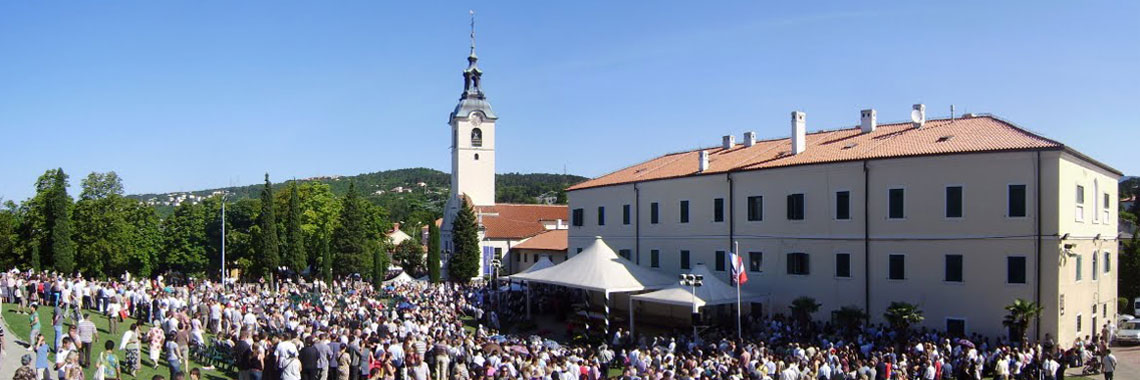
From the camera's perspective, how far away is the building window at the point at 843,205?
28016 millimetres

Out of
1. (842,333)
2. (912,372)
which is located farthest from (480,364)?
(842,333)

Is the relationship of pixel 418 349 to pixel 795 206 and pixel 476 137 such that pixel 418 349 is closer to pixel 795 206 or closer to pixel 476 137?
pixel 795 206

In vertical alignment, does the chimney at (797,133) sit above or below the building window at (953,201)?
above

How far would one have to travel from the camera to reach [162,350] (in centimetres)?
1958

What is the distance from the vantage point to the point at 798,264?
29734 mm

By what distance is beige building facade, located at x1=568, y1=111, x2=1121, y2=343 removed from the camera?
78.7 ft

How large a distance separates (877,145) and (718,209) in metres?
7.24

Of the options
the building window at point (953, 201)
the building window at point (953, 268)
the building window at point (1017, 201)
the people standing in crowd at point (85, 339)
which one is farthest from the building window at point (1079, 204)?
the people standing in crowd at point (85, 339)

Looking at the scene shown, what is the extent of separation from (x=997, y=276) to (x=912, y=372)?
24.9 ft

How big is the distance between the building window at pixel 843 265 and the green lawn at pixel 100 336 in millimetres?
19606

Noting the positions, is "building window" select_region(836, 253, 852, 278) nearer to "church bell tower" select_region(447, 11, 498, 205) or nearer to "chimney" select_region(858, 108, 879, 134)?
"chimney" select_region(858, 108, 879, 134)

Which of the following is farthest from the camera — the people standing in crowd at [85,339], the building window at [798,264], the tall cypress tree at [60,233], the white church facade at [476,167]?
the white church facade at [476,167]

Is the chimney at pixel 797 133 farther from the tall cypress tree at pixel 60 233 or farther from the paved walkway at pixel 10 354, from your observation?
the tall cypress tree at pixel 60 233

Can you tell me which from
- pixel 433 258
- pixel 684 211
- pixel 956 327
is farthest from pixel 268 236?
pixel 956 327
